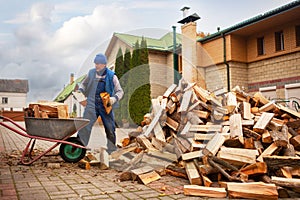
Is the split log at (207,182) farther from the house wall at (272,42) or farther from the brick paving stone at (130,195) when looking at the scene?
the house wall at (272,42)

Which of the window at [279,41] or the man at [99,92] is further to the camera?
the window at [279,41]

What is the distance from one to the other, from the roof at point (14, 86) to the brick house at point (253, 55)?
5120 centimetres

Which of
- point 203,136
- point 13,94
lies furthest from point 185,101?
point 13,94

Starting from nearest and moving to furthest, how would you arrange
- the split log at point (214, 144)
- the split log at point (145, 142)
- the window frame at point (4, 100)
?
the split log at point (214, 144) → the split log at point (145, 142) → the window frame at point (4, 100)

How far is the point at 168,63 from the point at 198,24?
11.5 feet

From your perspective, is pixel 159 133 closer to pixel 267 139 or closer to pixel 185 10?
pixel 267 139

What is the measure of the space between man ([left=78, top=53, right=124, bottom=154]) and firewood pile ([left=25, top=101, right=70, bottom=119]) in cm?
59

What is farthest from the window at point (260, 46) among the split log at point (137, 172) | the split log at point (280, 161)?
the split log at point (137, 172)

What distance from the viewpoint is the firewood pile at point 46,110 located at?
4.49 meters

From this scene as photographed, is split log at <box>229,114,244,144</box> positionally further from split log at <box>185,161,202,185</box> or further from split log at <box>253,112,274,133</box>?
split log at <box>185,161,202,185</box>

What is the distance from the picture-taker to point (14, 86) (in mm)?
59156

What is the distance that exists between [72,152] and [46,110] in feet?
2.71

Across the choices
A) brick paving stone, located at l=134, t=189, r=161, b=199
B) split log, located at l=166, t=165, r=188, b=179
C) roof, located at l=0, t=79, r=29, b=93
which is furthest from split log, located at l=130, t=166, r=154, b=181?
roof, located at l=0, t=79, r=29, b=93

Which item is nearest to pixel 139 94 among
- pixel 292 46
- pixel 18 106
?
pixel 292 46
